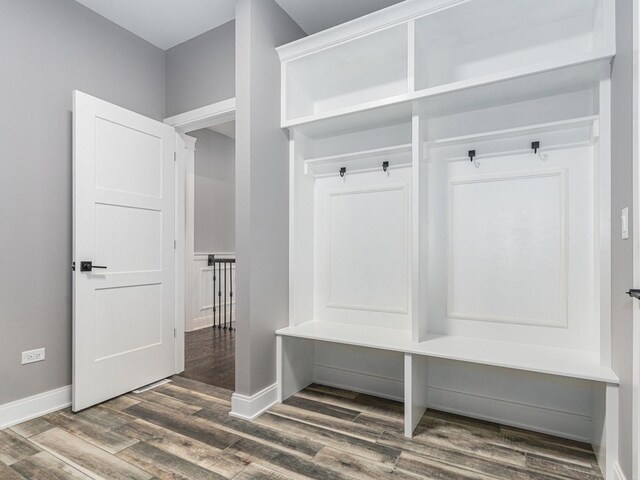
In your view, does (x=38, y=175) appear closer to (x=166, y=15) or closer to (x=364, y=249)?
(x=166, y=15)

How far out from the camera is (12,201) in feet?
7.22

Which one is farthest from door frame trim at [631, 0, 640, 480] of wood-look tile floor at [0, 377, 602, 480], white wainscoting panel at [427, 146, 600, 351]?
white wainscoting panel at [427, 146, 600, 351]

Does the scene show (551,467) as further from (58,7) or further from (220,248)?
(220,248)

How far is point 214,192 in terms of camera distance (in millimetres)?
5320

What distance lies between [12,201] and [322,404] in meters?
2.40

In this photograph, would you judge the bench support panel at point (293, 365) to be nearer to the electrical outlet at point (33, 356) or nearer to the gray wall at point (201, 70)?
the electrical outlet at point (33, 356)

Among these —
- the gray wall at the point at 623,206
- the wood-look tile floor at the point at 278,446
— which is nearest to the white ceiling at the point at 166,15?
the gray wall at the point at 623,206

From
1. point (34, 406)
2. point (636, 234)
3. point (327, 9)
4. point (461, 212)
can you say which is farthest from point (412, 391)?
point (327, 9)

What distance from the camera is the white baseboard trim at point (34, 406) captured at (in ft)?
7.03

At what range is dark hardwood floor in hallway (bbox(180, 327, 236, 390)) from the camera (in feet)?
9.78

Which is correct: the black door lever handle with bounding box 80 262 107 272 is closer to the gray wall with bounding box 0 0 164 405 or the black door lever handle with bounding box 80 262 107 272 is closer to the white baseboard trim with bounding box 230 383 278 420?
the gray wall with bounding box 0 0 164 405

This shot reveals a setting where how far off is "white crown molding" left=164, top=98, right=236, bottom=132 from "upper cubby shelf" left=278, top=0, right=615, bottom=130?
508mm

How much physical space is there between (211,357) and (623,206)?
11.3ft

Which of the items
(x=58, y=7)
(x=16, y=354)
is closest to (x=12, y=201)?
(x=16, y=354)
